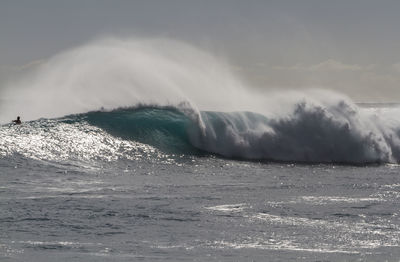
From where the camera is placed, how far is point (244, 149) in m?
28.8

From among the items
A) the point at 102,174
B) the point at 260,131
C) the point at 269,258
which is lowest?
the point at 269,258

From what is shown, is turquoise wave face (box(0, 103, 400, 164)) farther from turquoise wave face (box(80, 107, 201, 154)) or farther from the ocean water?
the ocean water

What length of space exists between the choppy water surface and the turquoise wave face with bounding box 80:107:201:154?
204 inches

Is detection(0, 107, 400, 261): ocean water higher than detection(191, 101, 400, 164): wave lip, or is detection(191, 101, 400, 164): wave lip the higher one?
detection(191, 101, 400, 164): wave lip

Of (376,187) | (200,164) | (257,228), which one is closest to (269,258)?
(257,228)

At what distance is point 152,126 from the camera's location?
31.1 metres

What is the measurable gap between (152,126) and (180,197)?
45.7 feet

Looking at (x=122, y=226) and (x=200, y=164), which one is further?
(x=200, y=164)

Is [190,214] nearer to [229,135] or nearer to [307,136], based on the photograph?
[229,135]

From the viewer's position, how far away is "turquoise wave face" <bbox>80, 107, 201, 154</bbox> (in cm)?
2884

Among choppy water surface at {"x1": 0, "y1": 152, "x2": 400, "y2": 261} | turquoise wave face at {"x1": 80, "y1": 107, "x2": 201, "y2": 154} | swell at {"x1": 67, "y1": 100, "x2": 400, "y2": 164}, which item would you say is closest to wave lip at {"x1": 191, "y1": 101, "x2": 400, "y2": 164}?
swell at {"x1": 67, "y1": 100, "x2": 400, "y2": 164}

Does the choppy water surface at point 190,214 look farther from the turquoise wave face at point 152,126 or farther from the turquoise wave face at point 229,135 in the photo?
the turquoise wave face at point 152,126

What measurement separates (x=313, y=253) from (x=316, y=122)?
19.6 metres

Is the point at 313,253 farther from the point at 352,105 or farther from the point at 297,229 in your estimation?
the point at 352,105
